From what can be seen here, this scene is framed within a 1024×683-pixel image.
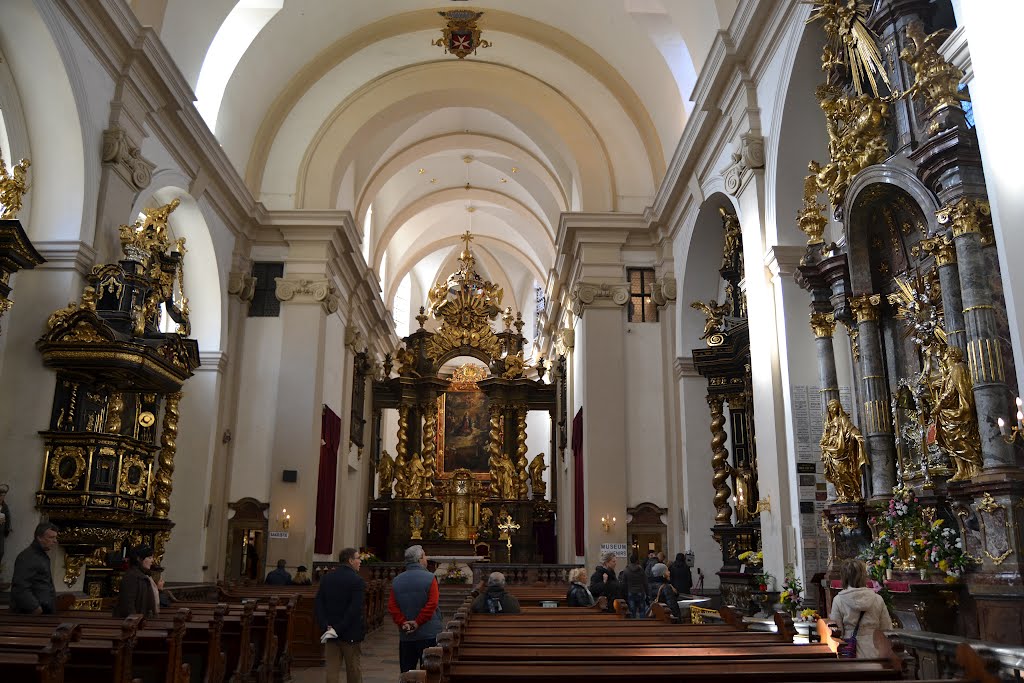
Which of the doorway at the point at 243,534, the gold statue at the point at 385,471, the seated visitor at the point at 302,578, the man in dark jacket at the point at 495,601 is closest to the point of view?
the man in dark jacket at the point at 495,601

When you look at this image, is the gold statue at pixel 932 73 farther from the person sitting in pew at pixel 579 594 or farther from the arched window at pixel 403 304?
the arched window at pixel 403 304

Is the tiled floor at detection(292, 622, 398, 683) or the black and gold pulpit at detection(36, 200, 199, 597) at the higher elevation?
the black and gold pulpit at detection(36, 200, 199, 597)

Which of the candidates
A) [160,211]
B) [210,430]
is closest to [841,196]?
[160,211]

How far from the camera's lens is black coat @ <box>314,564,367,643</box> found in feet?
20.9

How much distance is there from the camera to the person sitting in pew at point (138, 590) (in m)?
6.39

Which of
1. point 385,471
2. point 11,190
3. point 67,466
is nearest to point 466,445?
point 385,471

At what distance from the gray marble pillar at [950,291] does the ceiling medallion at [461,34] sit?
1159 cm

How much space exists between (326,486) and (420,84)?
8067mm

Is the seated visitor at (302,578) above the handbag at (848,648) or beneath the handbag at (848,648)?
above

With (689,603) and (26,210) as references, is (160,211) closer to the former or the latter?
(26,210)

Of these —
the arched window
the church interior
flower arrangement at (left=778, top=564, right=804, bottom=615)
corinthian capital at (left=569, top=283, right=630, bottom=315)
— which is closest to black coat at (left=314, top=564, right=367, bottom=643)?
the church interior

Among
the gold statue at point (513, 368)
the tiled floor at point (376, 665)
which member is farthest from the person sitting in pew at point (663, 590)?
the gold statue at point (513, 368)

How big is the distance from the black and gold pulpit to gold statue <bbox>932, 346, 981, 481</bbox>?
7561 millimetres

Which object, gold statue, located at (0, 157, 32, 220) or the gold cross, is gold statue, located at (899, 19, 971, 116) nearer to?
gold statue, located at (0, 157, 32, 220)
